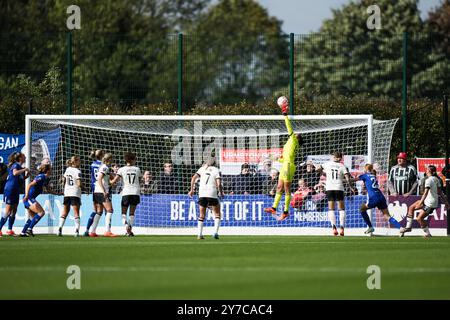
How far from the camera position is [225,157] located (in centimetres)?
2986

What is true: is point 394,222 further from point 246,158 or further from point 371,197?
point 246,158

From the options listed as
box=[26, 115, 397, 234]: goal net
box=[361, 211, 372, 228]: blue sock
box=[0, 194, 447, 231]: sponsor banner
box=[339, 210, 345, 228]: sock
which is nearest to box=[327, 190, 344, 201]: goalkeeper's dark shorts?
box=[339, 210, 345, 228]: sock

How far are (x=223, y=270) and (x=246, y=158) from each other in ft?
46.9

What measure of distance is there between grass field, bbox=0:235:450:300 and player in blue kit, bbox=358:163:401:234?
406 centimetres

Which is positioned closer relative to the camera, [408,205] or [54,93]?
[408,205]

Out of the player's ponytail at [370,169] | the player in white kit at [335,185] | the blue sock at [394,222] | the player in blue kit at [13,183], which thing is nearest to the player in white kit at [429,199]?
the blue sock at [394,222]

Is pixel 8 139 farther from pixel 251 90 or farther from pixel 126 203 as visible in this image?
pixel 251 90

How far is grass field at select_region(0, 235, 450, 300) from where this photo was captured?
1291cm

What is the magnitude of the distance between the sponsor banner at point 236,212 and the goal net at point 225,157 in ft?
0.09

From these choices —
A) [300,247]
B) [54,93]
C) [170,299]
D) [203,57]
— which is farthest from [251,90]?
[170,299]

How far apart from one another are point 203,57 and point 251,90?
5.30 meters

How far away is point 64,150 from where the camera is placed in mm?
29922

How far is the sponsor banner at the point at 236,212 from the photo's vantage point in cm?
2867

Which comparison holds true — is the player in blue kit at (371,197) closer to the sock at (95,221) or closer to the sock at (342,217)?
the sock at (342,217)
